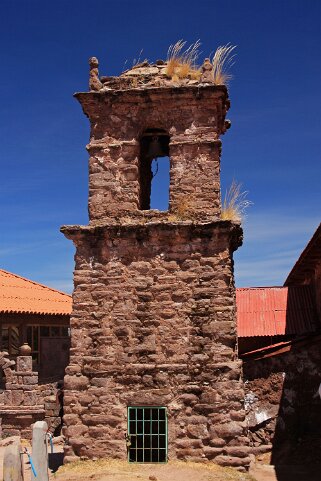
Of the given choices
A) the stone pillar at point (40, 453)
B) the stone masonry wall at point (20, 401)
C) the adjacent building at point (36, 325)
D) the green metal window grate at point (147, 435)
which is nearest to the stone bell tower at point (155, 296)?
the green metal window grate at point (147, 435)

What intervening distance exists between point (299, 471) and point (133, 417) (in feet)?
11.9

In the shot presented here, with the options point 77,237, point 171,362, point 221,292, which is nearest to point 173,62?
point 77,237

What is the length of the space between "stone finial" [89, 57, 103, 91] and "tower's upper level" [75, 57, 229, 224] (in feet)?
0.07

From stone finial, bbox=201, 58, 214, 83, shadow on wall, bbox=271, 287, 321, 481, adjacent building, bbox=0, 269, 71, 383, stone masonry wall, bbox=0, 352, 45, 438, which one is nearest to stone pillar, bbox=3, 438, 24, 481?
shadow on wall, bbox=271, 287, 321, 481

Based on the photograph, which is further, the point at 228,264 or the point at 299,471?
the point at 299,471

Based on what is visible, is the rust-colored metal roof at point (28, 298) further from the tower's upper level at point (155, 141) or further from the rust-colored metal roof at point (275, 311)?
the tower's upper level at point (155, 141)

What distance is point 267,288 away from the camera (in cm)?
1788

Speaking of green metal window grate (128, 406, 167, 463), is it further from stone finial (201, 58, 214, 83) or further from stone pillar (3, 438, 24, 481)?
stone finial (201, 58, 214, 83)

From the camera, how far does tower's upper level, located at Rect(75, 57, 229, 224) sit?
11.2 metres

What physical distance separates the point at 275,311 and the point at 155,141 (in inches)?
279

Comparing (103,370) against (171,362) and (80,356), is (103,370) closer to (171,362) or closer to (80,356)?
(80,356)

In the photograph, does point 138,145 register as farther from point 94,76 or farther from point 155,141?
point 94,76

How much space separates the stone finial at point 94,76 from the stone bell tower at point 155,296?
22 cm

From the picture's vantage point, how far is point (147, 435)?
34.4ft
